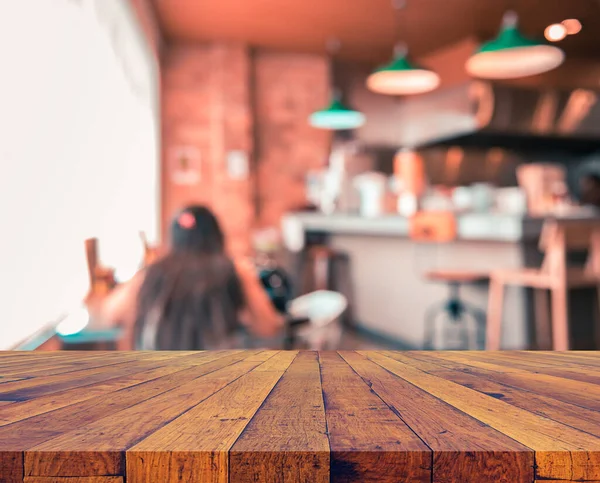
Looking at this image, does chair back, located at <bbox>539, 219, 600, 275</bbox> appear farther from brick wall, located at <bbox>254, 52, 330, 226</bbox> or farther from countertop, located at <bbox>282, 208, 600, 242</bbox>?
brick wall, located at <bbox>254, 52, 330, 226</bbox>

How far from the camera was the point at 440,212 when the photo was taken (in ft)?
12.8

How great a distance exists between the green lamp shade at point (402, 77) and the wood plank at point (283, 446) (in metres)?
3.57

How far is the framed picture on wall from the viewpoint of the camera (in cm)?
677

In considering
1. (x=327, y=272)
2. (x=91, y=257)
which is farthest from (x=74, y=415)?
(x=327, y=272)

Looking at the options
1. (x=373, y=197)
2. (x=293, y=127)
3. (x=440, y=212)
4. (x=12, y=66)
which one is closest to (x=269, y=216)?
(x=293, y=127)

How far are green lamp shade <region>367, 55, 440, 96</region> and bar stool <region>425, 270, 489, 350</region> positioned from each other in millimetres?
1383

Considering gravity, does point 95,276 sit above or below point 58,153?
below

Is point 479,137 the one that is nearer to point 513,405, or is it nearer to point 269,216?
point 269,216

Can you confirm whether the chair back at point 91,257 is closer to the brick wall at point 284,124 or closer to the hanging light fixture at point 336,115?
the hanging light fixture at point 336,115

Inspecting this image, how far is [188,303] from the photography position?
2.09m

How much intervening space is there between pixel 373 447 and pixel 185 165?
6.49m

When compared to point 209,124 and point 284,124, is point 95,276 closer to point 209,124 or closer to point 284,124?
point 209,124

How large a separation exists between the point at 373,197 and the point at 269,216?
2.17 meters

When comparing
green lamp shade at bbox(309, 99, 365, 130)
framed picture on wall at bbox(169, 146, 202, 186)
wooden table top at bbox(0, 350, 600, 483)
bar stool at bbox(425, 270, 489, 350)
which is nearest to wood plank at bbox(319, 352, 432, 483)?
wooden table top at bbox(0, 350, 600, 483)
